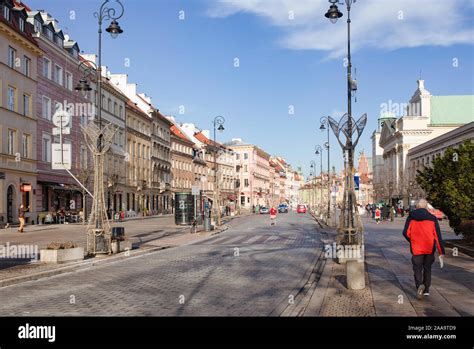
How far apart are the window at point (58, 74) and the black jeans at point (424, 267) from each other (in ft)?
144

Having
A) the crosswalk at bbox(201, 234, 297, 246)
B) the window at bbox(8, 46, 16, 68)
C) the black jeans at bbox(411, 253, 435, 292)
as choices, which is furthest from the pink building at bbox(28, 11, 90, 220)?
the black jeans at bbox(411, 253, 435, 292)

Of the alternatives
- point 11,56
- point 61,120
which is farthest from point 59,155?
point 11,56

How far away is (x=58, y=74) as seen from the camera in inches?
1929

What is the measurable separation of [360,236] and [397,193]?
88.9 m

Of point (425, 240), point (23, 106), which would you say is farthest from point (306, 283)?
point (23, 106)

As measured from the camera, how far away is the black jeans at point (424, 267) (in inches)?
389

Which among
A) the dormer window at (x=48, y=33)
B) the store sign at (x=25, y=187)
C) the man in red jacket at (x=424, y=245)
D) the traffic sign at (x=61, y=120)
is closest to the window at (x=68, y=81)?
the dormer window at (x=48, y=33)

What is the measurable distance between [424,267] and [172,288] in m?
5.13

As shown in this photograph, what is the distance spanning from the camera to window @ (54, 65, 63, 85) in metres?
48.2

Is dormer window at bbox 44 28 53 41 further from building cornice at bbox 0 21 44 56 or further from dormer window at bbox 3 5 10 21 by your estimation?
dormer window at bbox 3 5 10 21

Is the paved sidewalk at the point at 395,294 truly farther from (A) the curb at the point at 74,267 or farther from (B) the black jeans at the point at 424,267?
(A) the curb at the point at 74,267

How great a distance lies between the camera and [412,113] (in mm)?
126750

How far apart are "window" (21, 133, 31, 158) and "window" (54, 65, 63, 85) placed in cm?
789

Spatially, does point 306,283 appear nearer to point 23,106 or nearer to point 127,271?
point 127,271
